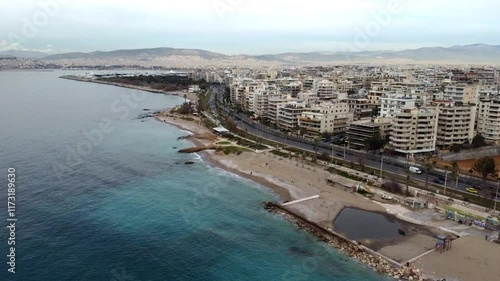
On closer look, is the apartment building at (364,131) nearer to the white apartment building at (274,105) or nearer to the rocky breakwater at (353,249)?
the white apartment building at (274,105)

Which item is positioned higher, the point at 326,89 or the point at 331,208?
the point at 326,89

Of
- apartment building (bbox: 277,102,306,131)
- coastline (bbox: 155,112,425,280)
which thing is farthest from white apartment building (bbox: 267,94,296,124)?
coastline (bbox: 155,112,425,280)

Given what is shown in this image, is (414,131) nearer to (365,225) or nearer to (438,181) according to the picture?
(438,181)

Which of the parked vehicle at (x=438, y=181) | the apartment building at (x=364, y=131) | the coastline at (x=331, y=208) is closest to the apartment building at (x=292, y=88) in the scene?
the coastline at (x=331, y=208)

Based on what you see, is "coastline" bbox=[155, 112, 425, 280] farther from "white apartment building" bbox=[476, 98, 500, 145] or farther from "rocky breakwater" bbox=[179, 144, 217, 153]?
"white apartment building" bbox=[476, 98, 500, 145]

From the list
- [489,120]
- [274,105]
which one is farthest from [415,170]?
[274,105]

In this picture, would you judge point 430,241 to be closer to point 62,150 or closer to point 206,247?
point 206,247

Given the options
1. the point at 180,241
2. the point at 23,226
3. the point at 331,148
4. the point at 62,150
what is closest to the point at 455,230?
the point at 180,241
